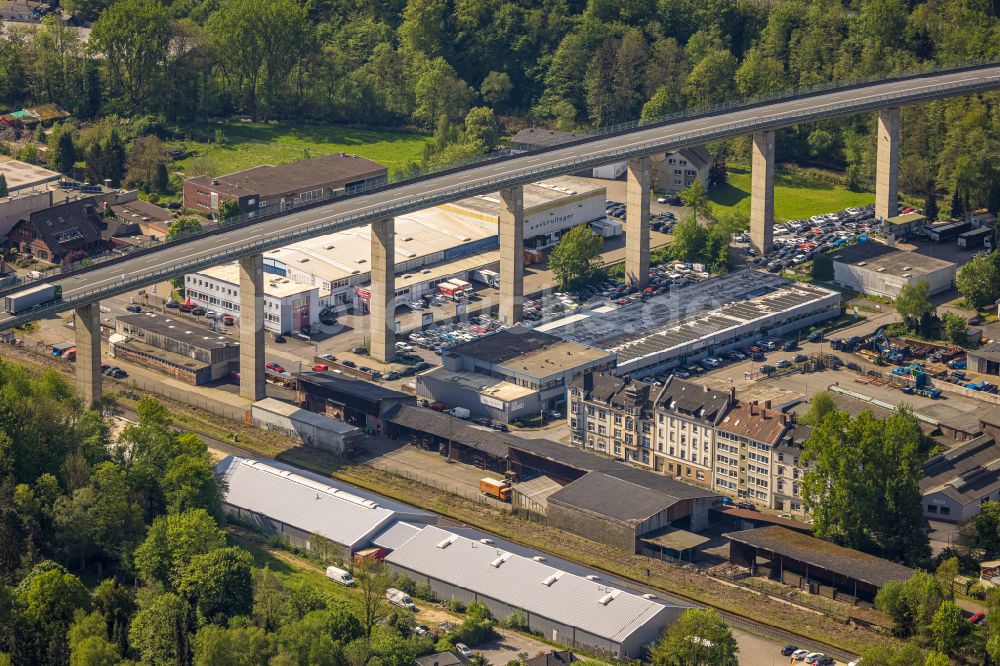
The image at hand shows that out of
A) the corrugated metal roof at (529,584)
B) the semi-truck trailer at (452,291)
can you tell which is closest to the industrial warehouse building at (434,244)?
the semi-truck trailer at (452,291)

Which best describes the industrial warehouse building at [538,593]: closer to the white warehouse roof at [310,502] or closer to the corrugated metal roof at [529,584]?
the corrugated metal roof at [529,584]

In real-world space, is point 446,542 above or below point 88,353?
below

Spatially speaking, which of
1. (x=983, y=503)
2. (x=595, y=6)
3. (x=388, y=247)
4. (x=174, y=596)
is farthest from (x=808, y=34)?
(x=174, y=596)

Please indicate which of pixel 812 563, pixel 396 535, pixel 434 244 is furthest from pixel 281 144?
pixel 812 563

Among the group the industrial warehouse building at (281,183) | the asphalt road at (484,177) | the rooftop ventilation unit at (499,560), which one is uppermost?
the asphalt road at (484,177)

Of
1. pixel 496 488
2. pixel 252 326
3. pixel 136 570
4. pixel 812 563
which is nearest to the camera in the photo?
pixel 136 570

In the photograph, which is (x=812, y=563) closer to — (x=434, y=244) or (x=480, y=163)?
(x=480, y=163)

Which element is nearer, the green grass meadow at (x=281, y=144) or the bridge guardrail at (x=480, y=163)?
the bridge guardrail at (x=480, y=163)
